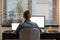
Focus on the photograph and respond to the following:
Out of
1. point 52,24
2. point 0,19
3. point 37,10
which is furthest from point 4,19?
point 52,24

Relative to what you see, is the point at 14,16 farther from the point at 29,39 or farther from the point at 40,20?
the point at 29,39

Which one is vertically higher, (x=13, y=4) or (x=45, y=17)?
(x=13, y=4)

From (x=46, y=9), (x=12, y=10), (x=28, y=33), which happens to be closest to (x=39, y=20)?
(x=46, y=9)

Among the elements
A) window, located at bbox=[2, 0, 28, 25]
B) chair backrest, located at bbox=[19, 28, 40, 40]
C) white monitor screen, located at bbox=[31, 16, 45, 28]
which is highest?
window, located at bbox=[2, 0, 28, 25]

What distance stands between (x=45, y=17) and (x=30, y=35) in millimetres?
1584

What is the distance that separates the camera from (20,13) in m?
4.55

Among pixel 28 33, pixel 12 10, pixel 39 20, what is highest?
pixel 12 10

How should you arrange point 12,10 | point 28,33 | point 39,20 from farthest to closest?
point 12,10 < point 39,20 < point 28,33

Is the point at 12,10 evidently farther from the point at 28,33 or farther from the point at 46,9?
the point at 28,33

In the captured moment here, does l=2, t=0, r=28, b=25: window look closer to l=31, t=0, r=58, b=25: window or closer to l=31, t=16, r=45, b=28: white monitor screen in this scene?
l=31, t=0, r=58, b=25: window

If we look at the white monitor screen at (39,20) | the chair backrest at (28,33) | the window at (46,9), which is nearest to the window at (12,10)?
the window at (46,9)

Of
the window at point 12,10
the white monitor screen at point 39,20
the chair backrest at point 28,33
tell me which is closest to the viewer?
the chair backrest at point 28,33

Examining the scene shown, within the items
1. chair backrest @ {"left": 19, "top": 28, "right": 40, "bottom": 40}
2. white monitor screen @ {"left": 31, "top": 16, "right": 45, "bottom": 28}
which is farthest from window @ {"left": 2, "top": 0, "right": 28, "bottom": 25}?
chair backrest @ {"left": 19, "top": 28, "right": 40, "bottom": 40}

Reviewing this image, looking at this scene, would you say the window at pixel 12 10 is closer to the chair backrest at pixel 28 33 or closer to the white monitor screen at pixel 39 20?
the white monitor screen at pixel 39 20
